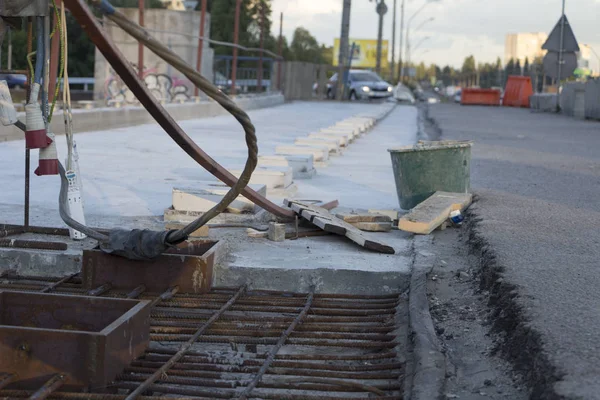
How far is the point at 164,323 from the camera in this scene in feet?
15.6

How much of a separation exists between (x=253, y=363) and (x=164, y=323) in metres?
0.79

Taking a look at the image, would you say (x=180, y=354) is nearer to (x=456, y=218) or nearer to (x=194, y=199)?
(x=194, y=199)

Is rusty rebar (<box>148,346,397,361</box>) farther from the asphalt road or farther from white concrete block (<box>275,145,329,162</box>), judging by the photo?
white concrete block (<box>275,145,329,162</box>)

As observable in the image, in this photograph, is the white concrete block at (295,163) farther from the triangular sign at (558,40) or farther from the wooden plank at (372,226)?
the triangular sign at (558,40)

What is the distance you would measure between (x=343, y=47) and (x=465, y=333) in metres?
37.7

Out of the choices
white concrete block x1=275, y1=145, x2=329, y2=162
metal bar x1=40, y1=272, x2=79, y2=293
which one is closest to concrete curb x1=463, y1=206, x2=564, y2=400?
metal bar x1=40, y1=272, x2=79, y2=293

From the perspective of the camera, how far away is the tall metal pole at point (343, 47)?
130 ft

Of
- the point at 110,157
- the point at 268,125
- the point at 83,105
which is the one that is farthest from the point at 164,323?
the point at 268,125

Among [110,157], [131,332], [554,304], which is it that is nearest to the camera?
[131,332]

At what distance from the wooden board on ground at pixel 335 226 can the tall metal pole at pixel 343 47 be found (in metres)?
33.9

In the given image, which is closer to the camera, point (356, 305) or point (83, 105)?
point (356, 305)

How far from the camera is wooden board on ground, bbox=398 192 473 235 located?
259 inches

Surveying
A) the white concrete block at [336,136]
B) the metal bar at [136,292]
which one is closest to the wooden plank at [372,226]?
the metal bar at [136,292]

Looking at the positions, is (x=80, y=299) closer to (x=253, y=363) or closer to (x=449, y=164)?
(x=253, y=363)
